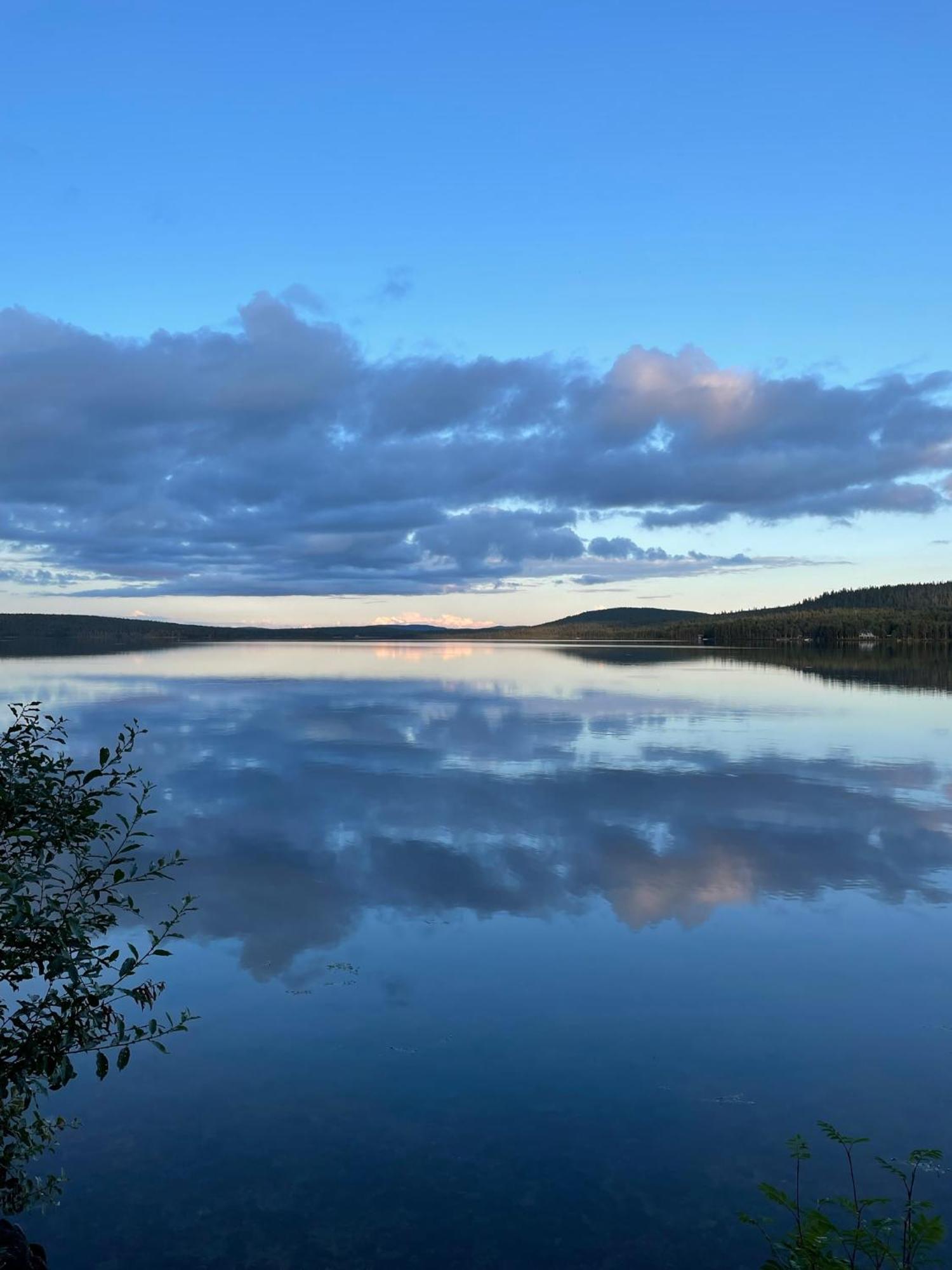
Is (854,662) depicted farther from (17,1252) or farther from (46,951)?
(46,951)

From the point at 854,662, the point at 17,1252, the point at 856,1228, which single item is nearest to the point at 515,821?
the point at 856,1228

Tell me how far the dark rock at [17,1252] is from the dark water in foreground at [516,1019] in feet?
1.41

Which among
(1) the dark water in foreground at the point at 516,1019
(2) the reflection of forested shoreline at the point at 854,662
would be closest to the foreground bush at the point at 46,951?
(1) the dark water in foreground at the point at 516,1019

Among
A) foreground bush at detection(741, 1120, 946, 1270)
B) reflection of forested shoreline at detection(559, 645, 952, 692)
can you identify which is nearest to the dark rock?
foreground bush at detection(741, 1120, 946, 1270)

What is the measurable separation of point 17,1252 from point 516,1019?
16.1 feet

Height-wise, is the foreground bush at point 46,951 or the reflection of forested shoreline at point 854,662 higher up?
the foreground bush at point 46,951

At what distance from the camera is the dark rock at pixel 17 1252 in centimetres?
484

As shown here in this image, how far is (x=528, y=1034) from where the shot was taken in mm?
8523

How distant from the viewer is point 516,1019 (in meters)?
8.86

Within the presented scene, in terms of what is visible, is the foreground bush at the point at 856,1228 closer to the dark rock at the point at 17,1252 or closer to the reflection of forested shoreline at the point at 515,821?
the dark rock at the point at 17,1252

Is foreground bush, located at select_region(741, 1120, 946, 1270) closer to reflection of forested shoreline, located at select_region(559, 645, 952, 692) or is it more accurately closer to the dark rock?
the dark rock

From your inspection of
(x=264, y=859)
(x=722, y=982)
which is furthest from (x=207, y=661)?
(x=722, y=982)

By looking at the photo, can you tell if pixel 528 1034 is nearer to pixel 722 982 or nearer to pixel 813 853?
pixel 722 982

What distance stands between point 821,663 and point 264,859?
79.5 meters
